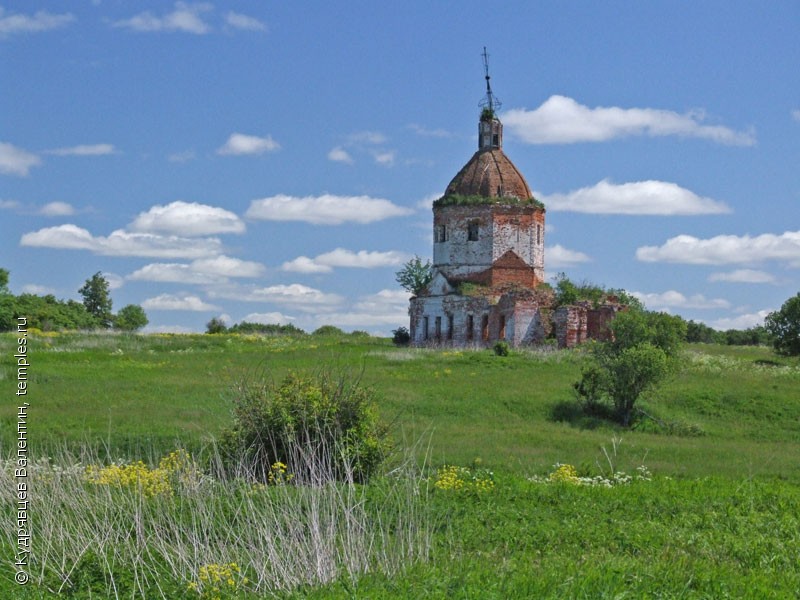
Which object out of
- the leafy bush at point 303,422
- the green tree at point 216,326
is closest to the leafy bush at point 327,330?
the green tree at point 216,326

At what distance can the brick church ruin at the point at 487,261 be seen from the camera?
161 feet

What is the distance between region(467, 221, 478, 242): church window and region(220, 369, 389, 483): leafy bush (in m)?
37.2

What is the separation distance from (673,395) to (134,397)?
16.7 metres

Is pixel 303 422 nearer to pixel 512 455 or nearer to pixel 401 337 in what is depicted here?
pixel 512 455

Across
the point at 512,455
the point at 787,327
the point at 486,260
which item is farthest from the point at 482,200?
the point at 512,455

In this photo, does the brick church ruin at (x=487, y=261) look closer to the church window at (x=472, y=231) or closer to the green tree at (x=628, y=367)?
the church window at (x=472, y=231)

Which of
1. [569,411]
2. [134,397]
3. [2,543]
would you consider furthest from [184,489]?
[569,411]

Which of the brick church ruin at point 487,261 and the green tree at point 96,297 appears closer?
the brick church ruin at point 487,261

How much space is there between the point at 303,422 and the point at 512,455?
21.1 feet

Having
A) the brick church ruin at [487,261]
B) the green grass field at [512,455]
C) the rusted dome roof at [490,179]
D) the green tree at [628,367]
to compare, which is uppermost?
the rusted dome roof at [490,179]

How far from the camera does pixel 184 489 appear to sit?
→ 481 inches

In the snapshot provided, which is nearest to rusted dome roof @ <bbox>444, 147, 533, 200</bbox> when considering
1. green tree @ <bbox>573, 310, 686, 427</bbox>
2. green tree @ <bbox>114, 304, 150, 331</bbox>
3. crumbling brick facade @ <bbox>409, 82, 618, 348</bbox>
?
crumbling brick facade @ <bbox>409, 82, 618, 348</bbox>

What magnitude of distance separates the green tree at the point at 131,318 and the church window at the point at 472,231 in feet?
129

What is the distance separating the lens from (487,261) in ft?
174
